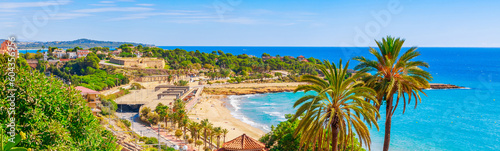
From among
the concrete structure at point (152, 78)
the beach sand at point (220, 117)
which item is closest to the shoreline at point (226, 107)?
the beach sand at point (220, 117)

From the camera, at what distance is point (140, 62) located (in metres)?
97.6

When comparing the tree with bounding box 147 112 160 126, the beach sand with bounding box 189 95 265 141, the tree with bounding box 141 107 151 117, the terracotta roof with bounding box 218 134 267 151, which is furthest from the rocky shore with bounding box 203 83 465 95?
the terracotta roof with bounding box 218 134 267 151

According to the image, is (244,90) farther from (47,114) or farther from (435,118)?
(47,114)

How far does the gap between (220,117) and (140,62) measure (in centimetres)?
5573

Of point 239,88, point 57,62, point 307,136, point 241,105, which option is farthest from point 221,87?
point 307,136

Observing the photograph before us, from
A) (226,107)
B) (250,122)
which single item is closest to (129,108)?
(226,107)

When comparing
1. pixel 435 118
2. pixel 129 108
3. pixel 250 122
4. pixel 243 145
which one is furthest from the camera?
pixel 435 118

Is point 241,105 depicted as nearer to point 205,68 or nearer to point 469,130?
point 469,130

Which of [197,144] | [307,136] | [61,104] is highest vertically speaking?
[61,104]

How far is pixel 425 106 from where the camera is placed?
64.0 m

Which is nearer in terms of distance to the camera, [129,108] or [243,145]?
[243,145]

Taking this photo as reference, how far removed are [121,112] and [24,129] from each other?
43.4m

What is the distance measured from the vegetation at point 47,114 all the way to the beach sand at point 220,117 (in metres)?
29.8

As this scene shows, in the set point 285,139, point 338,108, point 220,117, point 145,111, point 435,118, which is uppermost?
point 338,108
